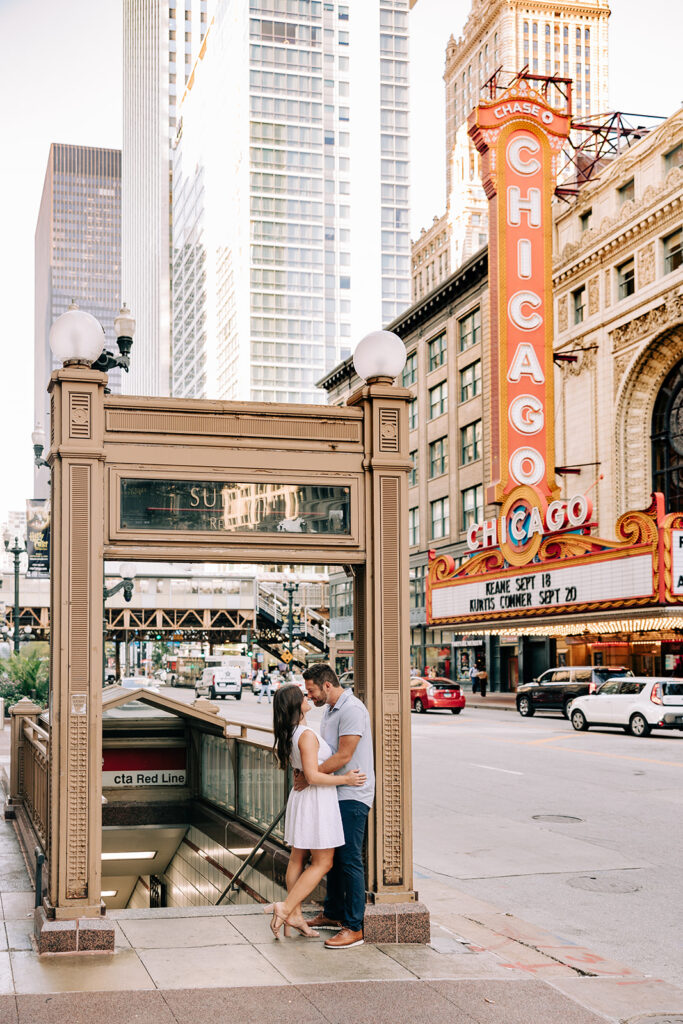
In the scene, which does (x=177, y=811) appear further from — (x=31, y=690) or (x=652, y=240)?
(x=652, y=240)

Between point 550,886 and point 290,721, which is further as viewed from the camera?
point 550,886

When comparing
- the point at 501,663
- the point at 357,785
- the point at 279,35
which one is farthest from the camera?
the point at 279,35

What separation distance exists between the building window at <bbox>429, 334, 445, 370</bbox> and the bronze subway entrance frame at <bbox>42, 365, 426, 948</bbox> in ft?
178

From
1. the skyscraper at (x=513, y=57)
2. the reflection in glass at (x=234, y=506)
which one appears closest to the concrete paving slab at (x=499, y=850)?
the reflection in glass at (x=234, y=506)

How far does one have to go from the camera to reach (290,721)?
7.49 meters

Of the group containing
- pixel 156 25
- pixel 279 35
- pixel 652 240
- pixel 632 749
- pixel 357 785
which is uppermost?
pixel 156 25

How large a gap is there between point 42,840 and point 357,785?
372 cm

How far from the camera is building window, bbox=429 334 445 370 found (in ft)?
203

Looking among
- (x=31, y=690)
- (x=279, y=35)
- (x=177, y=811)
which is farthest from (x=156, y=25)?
(x=177, y=811)

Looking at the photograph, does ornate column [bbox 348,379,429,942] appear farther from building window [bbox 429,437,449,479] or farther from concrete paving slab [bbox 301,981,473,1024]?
building window [bbox 429,437,449,479]

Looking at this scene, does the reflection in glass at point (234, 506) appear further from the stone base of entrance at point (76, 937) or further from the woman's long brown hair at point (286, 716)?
the stone base of entrance at point (76, 937)

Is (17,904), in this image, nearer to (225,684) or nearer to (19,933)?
(19,933)

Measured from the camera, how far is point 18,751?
1382 centimetres

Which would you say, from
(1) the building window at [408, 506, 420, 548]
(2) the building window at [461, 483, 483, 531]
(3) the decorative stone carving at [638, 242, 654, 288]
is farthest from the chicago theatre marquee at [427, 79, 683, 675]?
(1) the building window at [408, 506, 420, 548]
